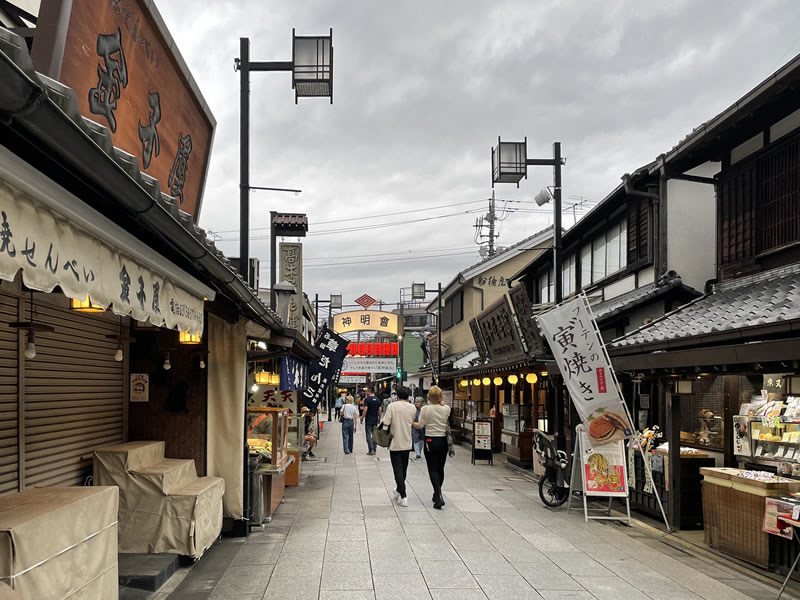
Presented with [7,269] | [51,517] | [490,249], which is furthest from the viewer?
[490,249]

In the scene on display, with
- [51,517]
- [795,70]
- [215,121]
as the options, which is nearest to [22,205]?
[51,517]

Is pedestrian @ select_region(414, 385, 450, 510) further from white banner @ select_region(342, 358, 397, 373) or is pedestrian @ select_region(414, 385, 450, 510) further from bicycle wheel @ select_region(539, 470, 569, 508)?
white banner @ select_region(342, 358, 397, 373)

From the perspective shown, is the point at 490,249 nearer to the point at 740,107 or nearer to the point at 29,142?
the point at 740,107

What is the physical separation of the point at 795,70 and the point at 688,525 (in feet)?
21.4

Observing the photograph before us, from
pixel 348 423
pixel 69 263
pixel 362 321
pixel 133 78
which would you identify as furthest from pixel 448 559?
pixel 362 321

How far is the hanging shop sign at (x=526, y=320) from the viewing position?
14.9 metres

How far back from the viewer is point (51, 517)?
420 centimetres

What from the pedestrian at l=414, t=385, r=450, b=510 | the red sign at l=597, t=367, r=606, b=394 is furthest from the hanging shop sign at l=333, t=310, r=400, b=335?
the red sign at l=597, t=367, r=606, b=394

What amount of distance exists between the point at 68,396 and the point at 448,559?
4649 mm

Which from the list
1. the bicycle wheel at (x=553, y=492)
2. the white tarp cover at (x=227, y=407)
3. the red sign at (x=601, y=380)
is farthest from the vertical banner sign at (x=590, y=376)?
the white tarp cover at (x=227, y=407)

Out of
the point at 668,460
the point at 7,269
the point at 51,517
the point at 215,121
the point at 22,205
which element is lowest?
the point at 668,460

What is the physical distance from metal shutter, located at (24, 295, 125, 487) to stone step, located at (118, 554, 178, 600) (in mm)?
988

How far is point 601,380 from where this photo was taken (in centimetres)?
992

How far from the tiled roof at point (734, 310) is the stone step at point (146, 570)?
6735mm
